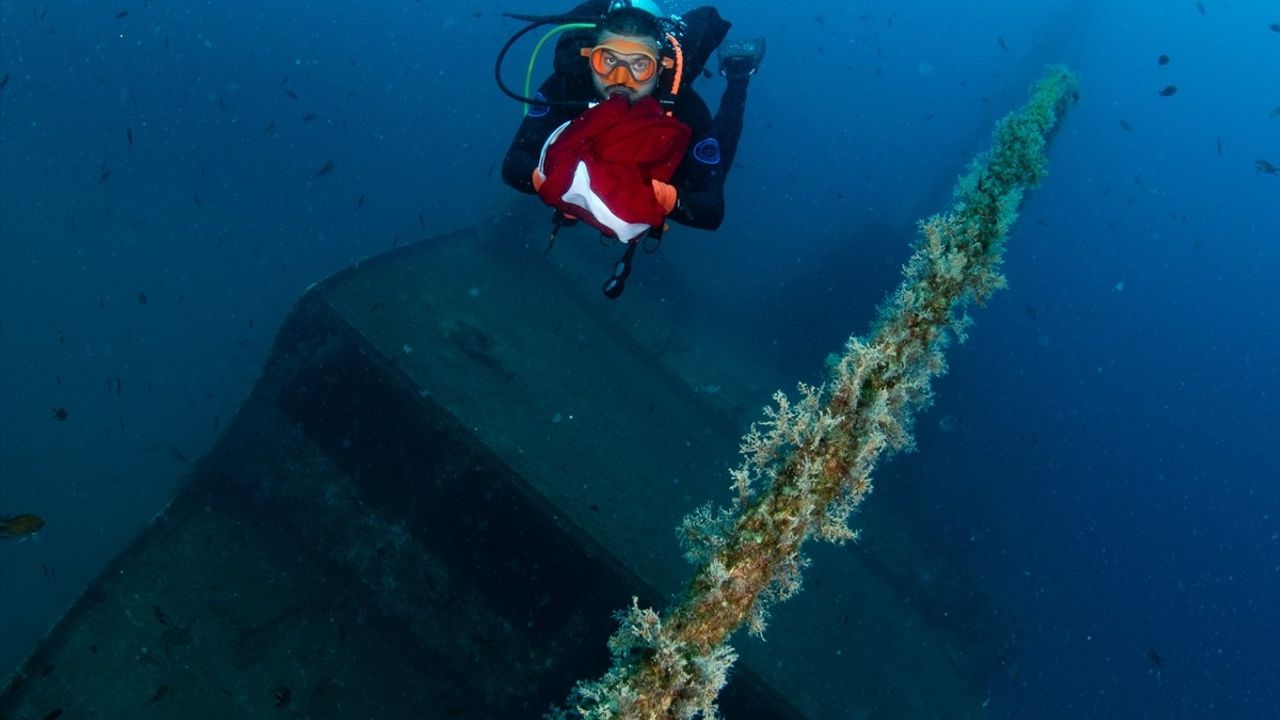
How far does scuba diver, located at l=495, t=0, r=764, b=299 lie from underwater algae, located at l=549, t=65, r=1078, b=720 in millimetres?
1550

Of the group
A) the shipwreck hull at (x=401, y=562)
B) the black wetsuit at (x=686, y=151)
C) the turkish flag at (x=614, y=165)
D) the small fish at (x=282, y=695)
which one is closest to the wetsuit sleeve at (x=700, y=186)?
A: the black wetsuit at (x=686, y=151)

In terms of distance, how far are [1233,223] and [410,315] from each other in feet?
423

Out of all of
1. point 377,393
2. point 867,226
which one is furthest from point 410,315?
point 867,226

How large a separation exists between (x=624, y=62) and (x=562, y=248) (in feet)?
26.1

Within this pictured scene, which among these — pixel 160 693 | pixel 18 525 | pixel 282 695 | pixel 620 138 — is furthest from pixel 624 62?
pixel 18 525

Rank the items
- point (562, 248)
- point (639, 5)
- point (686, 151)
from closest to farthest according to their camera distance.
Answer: point (686, 151) → point (639, 5) → point (562, 248)

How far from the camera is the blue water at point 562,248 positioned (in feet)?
52.2

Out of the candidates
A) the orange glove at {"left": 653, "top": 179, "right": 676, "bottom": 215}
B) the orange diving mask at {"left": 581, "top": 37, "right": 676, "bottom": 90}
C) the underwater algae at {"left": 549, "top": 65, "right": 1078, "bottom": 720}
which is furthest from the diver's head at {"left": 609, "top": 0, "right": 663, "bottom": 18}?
the underwater algae at {"left": 549, "top": 65, "right": 1078, "bottom": 720}

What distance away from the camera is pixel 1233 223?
99125 millimetres

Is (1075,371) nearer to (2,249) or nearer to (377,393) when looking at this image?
(377,393)

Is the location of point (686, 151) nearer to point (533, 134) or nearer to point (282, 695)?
point (533, 134)

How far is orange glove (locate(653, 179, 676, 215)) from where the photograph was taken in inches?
156

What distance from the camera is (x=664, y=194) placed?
399cm

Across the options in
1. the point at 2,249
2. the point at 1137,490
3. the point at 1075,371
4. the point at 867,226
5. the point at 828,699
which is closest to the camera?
the point at 828,699
